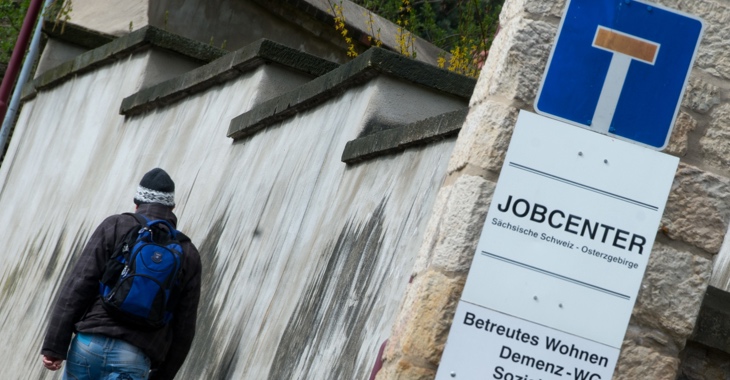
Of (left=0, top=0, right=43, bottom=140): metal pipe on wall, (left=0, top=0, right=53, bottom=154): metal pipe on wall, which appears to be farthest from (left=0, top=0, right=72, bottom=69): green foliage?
(left=0, top=0, right=43, bottom=140): metal pipe on wall

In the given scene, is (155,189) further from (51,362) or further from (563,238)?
(563,238)

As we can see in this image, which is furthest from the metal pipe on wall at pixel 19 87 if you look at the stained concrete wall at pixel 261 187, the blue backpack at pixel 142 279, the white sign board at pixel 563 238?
the white sign board at pixel 563 238

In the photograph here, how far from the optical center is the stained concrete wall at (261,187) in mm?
6527

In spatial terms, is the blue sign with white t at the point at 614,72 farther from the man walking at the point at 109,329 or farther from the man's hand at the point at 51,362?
the man's hand at the point at 51,362

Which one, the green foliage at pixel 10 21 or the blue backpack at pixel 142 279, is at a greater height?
the green foliage at pixel 10 21

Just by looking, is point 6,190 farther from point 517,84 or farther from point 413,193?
point 517,84

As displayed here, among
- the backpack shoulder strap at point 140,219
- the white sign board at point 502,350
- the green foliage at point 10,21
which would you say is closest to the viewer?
the white sign board at point 502,350

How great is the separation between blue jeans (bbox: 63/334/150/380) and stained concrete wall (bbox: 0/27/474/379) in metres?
0.66

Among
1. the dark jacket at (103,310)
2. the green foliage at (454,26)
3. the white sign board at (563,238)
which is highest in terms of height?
the green foliage at (454,26)

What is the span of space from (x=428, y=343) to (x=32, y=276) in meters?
8.49

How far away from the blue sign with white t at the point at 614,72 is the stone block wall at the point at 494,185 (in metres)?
0.06

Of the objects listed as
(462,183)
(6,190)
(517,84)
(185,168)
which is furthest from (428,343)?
(6,190)

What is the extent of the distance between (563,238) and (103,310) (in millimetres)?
3236

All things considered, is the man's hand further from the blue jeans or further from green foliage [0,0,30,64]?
green foliage [0,0,30,64]
